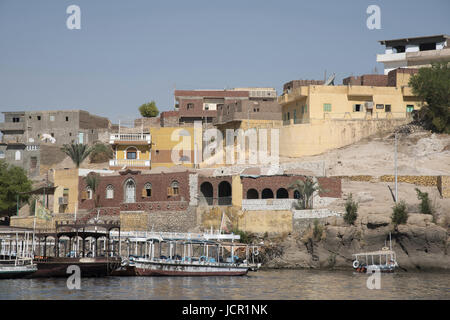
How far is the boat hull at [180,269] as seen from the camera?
172ft

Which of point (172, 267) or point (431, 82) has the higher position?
point (431, 82)

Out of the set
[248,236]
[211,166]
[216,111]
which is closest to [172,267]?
[248,236]

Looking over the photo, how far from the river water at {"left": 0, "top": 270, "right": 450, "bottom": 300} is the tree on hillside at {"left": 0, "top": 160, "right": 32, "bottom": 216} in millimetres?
24992

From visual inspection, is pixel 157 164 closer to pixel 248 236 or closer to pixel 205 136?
pixel 205 136

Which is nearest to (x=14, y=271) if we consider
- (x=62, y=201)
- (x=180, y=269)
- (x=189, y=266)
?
(x=180, y=269)

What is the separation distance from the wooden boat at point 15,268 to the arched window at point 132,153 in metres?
25.7

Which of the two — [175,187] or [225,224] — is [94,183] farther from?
[225,224]

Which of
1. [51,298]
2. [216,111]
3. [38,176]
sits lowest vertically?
[51,298]

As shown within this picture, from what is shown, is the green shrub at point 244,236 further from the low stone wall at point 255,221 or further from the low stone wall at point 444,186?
the low stone wall at point 444,186

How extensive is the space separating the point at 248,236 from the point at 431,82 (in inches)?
910

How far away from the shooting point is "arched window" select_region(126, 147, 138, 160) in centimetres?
7512

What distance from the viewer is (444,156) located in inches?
2628

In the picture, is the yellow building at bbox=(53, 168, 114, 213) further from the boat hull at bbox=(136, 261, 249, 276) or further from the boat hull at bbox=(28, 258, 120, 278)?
the boat hull at bbox=(136, 261, 249, 276)

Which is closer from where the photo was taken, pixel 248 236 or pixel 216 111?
pixel 248 236
